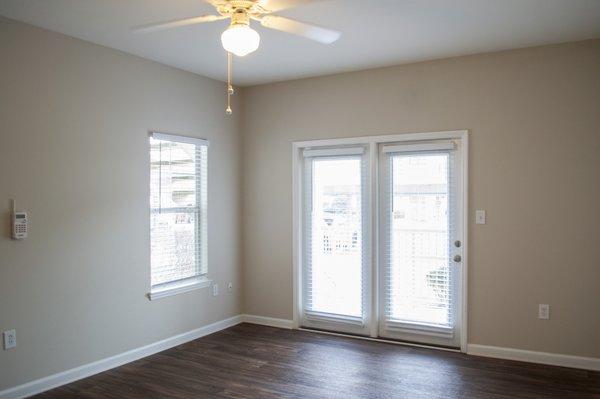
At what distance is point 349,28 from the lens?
3543 millimetres

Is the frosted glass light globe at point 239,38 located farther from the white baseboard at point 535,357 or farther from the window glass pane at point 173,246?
the white baseboard at point 535,357

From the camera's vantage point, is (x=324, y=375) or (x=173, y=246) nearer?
(x=324, y=375)

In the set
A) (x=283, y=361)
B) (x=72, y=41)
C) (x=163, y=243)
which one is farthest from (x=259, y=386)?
(x=72, y=41)

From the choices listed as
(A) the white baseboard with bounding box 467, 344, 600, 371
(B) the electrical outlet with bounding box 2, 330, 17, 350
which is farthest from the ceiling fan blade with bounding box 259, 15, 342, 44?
(A) the white baseboard with bounding box 467, 344, 600, 371

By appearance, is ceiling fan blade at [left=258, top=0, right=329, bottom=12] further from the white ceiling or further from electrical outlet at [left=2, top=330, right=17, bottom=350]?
electrical outlet at [left=2, top=330, right=17, bottom=350]

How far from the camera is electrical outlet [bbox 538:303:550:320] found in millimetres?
3994

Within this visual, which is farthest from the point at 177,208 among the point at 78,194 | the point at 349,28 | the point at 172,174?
the point at 349,28

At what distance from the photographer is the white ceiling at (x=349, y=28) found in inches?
123

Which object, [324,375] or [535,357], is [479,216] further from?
[324,375]

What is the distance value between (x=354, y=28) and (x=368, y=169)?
1.57 meters

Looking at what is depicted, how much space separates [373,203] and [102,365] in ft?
9.09

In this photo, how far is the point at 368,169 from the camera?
187 inches

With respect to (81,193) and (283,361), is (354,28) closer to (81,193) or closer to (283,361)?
(81,193)

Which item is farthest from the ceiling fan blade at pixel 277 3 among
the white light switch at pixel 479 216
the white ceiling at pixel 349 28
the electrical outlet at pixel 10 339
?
the electrical outlet at pixel 10 339
